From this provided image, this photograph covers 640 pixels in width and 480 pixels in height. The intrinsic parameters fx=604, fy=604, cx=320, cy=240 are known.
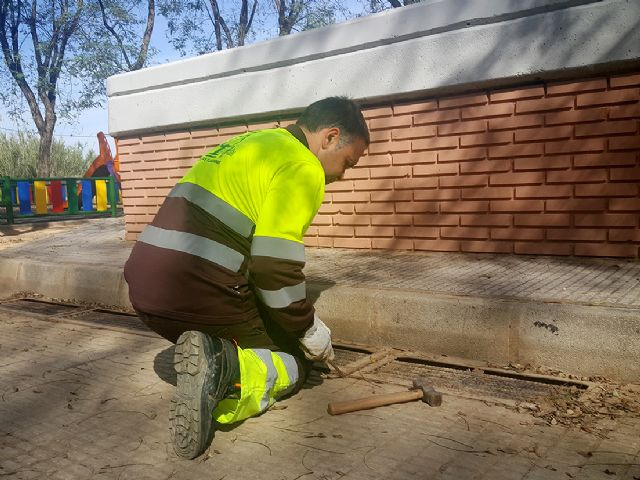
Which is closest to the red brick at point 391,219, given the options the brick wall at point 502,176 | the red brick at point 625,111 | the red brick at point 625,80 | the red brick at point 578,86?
the brick wall at point 502,176

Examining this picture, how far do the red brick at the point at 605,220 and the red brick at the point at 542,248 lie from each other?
0.71 ft

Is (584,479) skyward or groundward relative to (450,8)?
groundward

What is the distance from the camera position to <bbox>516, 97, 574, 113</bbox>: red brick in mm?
5016

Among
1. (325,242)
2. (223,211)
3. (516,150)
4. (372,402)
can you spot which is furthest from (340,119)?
(325,242)

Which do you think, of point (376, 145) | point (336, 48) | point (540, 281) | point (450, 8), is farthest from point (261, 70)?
point (540, 281)

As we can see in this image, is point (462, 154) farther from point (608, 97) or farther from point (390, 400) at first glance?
point (390, 400)

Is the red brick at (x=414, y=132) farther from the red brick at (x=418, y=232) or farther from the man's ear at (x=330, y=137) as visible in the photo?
the man's ear at (x=330, y=137)

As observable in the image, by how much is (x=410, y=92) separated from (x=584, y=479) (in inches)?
163

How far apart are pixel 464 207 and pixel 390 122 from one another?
1123 millimetres

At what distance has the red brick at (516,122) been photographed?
5.13 m

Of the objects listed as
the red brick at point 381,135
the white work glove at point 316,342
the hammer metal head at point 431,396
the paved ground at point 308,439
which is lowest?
the paved ground at point 308,439

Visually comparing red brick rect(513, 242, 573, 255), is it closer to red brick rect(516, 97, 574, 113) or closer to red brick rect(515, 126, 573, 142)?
red brick rect(515, 126, 573, 142)

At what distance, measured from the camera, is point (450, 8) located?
17.9ft

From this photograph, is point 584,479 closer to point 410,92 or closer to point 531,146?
point 531,146
